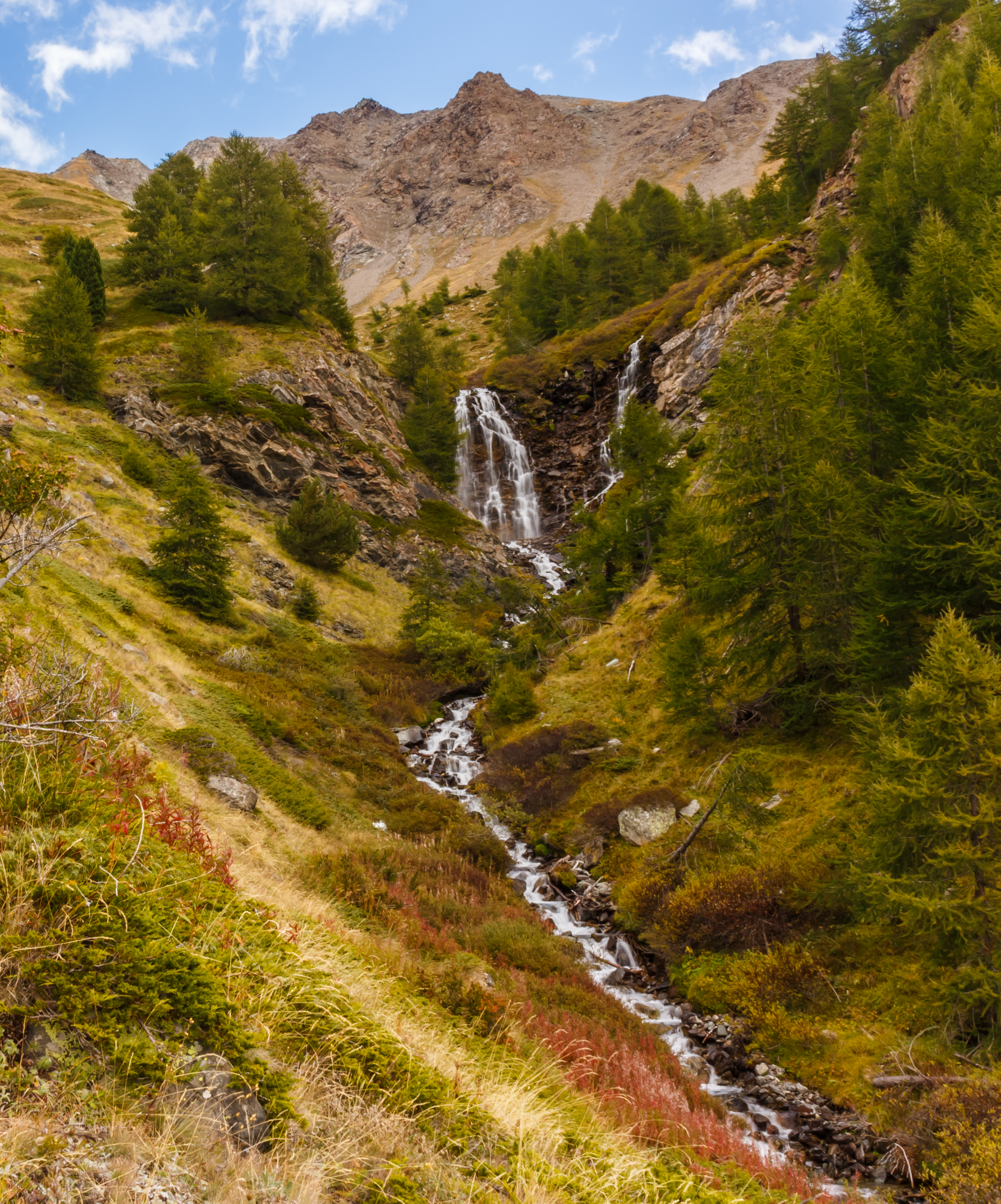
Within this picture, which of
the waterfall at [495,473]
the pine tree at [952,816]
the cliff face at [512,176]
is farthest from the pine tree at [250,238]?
the cliff face at [512,176]

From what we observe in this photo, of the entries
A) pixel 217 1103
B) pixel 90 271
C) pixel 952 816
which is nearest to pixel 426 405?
pixel 90 271

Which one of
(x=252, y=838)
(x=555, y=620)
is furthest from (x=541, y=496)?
(x=252, y=838)

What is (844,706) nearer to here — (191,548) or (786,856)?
(786,856)

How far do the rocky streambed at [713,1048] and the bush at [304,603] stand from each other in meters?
14.3

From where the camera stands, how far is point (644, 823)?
590 inches

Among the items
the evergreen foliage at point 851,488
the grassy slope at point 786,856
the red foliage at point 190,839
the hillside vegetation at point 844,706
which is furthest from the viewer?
the evergreen foliage at point 851,488

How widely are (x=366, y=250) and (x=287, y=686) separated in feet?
606

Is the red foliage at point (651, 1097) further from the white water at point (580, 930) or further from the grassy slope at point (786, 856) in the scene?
the grassy slope at point (786, 856)

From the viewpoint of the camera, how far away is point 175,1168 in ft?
8.36

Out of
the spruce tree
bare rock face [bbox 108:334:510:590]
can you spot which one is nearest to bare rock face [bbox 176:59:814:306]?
bare rock face [bbox 108:334:510:590]

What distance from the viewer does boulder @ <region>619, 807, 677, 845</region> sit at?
14.7 meters

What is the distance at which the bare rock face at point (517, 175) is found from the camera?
15325 centimetres

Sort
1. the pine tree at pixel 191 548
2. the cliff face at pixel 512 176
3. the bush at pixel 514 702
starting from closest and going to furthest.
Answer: the pine tree at pixel 191 548 → the bush at pixel 514 702 → the cliff face at pixel 512 176

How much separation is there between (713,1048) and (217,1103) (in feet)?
30.6
